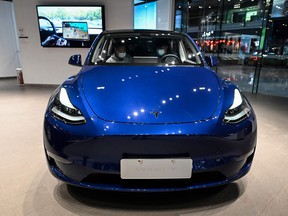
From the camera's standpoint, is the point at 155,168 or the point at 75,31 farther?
the point at 75,31

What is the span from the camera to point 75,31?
528cm

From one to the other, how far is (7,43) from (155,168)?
727cm

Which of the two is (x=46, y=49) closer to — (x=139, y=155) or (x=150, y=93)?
(x=150, y=93)

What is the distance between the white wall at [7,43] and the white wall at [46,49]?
5.11 feet

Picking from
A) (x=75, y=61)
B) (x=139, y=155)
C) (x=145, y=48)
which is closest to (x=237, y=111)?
(x=139, y=155)

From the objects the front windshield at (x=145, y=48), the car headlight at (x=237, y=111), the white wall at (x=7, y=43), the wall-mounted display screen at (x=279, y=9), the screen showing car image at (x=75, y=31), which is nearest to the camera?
the car headlight at (x=237, y=111)

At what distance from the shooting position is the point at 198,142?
1063mm

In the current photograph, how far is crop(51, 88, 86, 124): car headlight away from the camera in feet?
3.76

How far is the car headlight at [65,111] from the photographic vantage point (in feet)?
3.76

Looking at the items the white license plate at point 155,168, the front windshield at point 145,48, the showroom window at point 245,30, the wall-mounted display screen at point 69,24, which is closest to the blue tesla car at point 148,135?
the white license plate at point 155,168

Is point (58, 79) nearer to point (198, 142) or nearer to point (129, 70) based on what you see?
point (129, 70)

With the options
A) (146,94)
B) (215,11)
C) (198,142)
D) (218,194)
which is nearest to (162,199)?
(218,194)

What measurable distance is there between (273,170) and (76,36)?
4880mm

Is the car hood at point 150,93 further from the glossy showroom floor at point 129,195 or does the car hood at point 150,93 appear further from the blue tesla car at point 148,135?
the glossy showroom floor at point 129,195
